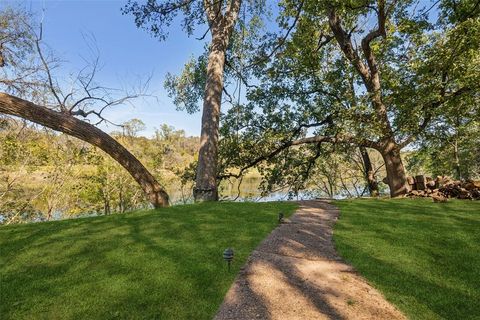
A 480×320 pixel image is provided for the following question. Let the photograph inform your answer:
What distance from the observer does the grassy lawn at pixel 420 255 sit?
15.2 ft

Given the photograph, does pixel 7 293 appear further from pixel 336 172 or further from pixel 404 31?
pixel 336 172

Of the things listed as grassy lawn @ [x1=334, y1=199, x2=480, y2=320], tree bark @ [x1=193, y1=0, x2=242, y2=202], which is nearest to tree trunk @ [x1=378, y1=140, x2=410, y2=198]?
grassy lawn @ [x1=334, y1=199, x2=480, y2=320]

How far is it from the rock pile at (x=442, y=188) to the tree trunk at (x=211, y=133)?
8444mm

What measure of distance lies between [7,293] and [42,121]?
5.88 metres

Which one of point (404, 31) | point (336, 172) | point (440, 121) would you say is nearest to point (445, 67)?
point (404, 31)

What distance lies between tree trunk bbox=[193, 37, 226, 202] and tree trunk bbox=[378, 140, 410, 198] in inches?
323

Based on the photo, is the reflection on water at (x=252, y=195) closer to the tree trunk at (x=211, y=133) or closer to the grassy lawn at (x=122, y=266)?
the tree trunk at (x=211, y=133)

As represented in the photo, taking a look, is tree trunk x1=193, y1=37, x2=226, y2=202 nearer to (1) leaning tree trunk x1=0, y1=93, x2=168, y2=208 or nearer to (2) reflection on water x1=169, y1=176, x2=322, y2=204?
(1) leaning tree trunk x1=0, y1=93, x2=168, y2=208

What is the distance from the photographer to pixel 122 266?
5.51 meters

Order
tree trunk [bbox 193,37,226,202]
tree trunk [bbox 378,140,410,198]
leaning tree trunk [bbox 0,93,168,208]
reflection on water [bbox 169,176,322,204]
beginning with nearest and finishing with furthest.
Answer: leaning tree trunk [bbox 0,93,168,208] < tree trunk [bbox 193,37,226,202] < tree trunk [bbox 378,140,410,198] < reflection on water [bbox 169,176,322,204]

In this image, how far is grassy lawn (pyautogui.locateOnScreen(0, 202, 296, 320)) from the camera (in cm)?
430

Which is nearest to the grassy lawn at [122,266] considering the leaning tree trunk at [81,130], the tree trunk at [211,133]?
the leaning tree trunk at [81,130]

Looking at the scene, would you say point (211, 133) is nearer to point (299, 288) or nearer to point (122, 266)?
point (122, 266)

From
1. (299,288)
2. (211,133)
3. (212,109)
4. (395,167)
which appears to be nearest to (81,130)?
(211,133)
